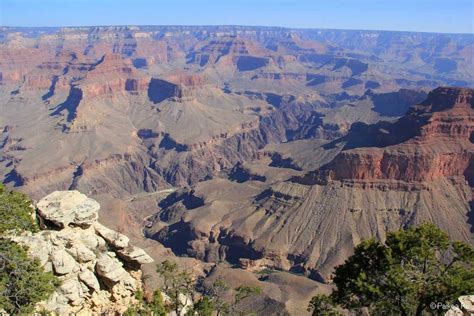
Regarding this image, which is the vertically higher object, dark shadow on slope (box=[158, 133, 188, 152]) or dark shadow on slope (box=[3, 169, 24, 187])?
dark shadow on slope (box=[158, 133, 188, 152])

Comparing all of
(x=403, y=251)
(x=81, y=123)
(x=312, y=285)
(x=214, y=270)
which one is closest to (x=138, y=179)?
(x=81, y=123)

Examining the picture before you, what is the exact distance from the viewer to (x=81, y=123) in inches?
7544

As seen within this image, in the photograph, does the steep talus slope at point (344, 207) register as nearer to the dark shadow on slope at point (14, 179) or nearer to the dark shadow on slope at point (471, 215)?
the dark shadow on slope at point (471, 215)

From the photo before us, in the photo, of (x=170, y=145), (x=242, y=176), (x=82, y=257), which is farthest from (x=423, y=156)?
(x=170, y=145)

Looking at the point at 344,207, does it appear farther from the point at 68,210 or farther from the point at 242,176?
the point at 68,210

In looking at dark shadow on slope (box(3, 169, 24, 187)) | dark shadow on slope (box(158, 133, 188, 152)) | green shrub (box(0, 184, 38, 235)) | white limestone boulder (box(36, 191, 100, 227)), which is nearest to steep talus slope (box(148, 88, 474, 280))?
dark shadow on slope (box(3, 169, 24, 187))

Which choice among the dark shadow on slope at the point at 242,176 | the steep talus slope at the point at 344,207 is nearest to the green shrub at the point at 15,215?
the steep talus slope at the point at 344,207

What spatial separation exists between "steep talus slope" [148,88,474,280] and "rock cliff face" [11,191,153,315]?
62.6 metres

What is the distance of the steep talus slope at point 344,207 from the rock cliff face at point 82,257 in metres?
62.6

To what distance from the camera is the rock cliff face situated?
2706 centimetres

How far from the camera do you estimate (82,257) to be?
28.6m

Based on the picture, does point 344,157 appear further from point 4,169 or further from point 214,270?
point 4,169

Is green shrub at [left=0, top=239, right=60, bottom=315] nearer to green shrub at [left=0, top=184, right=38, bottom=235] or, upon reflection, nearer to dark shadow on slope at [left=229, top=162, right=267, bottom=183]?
green shrub at [left=0, top=184, right=38, bottom=235]

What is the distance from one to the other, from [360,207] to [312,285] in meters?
33.2
